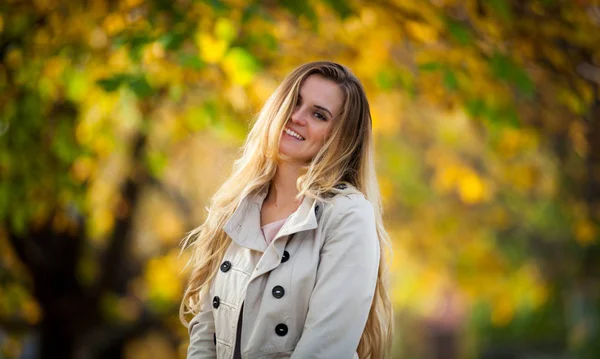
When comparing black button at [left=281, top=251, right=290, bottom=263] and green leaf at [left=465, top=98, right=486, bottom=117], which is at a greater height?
black button at [left=281, top=251, right=290, bottom=263]

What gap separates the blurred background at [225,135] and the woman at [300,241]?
1.29 m

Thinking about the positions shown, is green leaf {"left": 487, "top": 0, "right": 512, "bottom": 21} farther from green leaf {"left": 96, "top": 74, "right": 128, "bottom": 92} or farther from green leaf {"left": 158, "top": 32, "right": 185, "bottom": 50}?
green leaf {"left": 96, "top": 74, "right": 128, "bottom": 92}

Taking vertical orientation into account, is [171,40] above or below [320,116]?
below

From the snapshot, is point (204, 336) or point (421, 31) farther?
point (421, 31)

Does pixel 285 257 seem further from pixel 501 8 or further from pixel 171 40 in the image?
pixel 501 8

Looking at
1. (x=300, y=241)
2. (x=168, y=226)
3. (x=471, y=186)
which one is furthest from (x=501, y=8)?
(x=168, y=226)

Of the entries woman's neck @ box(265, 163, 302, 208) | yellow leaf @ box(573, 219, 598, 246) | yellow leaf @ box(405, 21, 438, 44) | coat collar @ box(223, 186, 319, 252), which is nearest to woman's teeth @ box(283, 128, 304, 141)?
woman's neck @ box(265, 163, 302, 208)

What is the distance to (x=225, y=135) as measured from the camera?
630 centimetres

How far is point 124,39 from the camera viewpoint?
465cm

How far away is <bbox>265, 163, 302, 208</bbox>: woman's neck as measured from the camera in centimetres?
311

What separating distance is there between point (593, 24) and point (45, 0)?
11.8 feet

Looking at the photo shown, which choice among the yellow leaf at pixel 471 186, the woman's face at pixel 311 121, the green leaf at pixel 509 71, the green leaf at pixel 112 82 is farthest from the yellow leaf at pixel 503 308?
the woman's face at pixel 311 121

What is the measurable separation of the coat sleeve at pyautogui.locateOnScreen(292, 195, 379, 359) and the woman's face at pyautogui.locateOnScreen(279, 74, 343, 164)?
0.29m

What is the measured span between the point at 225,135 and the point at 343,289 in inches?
146
